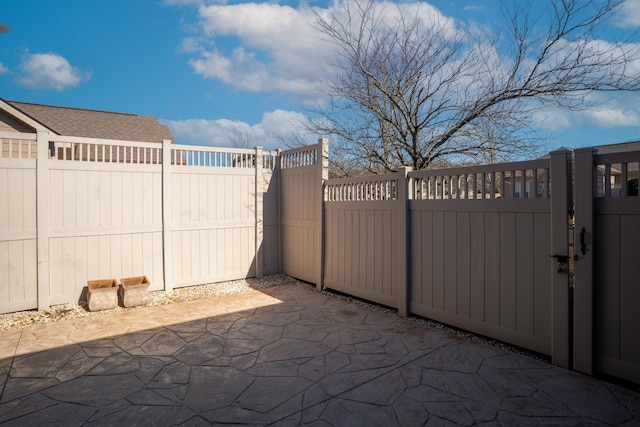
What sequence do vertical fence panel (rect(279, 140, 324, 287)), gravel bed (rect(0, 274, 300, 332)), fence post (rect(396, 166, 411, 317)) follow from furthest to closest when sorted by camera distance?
vertical fence panel (rect(279, 140, 324, 287)) < gravel bed (rect(0, 274, 300, 332)) < fence post (rect(396, 166, 411, 317))

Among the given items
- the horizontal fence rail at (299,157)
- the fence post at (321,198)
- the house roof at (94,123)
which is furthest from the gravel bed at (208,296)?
the house roof at (94,123)

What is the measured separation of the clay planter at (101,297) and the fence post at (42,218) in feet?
1.65

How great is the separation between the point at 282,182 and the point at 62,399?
4534 millimetres

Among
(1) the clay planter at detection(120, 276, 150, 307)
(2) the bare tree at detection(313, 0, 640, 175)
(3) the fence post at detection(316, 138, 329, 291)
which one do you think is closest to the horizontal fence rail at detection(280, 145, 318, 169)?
(3) the fence post at detection(316, 138, 329, 291)

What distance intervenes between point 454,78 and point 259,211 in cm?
393

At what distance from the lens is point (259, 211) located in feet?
20.1

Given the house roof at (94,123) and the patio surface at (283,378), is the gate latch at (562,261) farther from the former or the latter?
the house roof at (94,123)

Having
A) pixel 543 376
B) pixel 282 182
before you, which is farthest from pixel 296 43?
pixel 543 376

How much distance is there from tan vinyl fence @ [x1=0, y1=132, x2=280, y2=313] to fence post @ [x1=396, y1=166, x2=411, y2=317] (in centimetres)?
294

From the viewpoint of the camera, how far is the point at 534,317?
2.88 m

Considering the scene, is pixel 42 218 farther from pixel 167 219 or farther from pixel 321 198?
pixel 321 198

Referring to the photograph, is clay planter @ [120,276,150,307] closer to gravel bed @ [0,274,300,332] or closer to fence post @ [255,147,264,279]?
gravel bed @ [0,274,300,332]

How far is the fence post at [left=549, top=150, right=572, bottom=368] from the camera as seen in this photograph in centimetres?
265

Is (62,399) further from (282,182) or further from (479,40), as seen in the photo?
(479,40)
